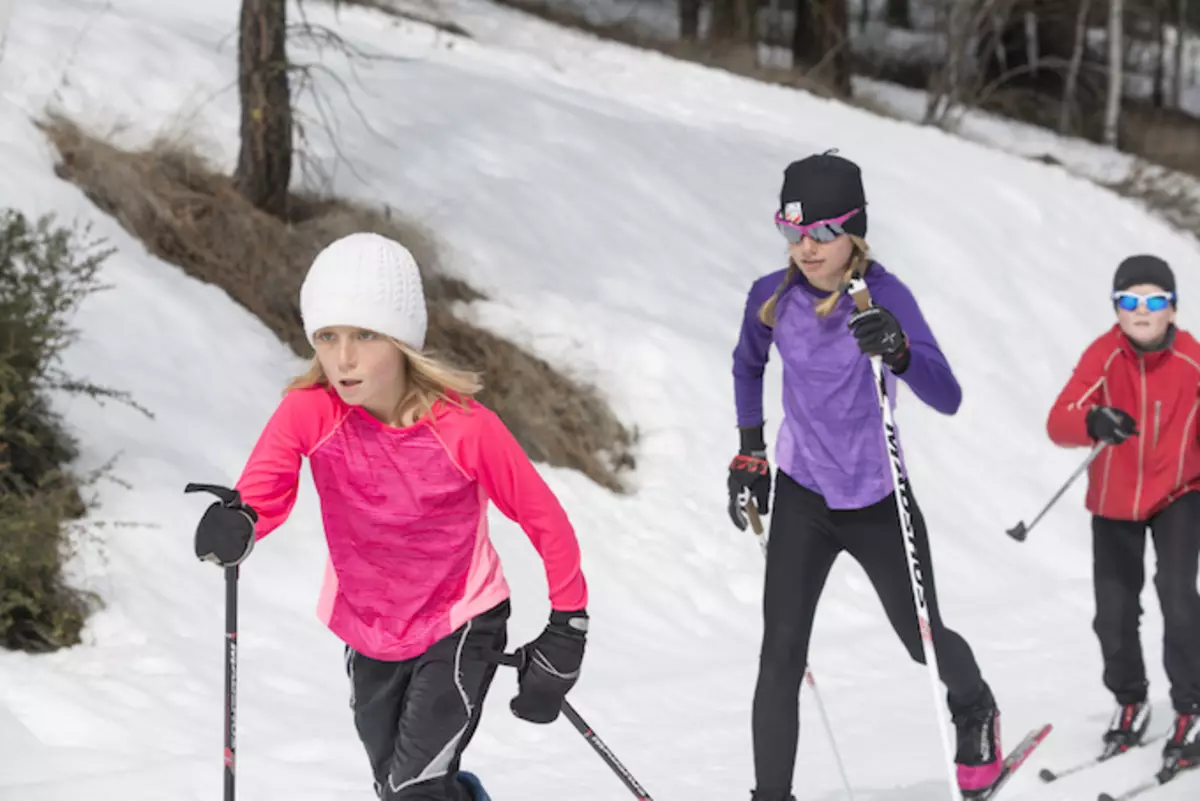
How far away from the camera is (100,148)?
9.13 metres

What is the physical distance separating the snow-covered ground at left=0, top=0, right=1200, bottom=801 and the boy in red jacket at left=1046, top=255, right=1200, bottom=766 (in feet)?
1.33

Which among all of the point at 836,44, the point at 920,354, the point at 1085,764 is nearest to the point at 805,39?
the point at 836,44

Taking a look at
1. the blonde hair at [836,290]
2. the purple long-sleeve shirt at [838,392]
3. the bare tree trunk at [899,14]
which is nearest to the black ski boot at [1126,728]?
the purple long-sleeve shirt at [838,392]

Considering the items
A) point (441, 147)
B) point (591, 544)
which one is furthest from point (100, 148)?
point (591, 544)

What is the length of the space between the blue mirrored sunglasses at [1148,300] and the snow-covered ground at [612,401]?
165 cm

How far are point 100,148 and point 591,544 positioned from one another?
3780 millimetres

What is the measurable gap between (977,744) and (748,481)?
1106 mm

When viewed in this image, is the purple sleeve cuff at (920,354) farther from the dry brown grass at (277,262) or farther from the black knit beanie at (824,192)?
the dry brown grass at (277,262)

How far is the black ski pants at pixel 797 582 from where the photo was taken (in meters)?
4.44

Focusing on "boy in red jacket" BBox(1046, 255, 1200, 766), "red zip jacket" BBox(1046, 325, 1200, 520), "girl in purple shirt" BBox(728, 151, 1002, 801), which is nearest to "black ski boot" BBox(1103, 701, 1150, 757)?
"boy in red jacket" BBox(1046, 255, 1200, 766)

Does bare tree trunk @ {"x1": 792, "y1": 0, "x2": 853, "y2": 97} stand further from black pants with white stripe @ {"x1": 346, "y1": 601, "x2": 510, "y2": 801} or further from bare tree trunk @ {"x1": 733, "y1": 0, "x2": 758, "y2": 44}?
black pants with white stripe @ {"x1": 346, "y1": 601, "x2": 510, "y2": 801}

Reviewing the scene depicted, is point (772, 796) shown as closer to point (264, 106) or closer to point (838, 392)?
point (838, 392)

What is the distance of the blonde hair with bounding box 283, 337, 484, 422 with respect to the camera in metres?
3.50

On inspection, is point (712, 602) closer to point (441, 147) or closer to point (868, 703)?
point (868, 703)
